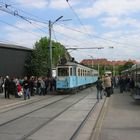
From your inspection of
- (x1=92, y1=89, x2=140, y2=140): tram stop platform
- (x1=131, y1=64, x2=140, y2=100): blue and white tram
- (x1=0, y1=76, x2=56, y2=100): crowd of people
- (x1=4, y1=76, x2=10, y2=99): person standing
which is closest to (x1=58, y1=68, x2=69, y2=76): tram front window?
(x1=0, y1=76, x2=56, y2=100): crowd of people

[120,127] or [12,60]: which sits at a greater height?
[12,60]

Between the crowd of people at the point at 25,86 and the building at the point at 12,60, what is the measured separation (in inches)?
379

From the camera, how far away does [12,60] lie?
184 feet

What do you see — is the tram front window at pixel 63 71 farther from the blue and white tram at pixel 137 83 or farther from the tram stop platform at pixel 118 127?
the tram stop platform at pixel 118 127

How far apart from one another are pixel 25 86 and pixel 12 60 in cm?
2303

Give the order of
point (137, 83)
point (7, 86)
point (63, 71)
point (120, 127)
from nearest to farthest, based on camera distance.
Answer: point (120, 127), point (137, 83), point (7, 86), point (63, 71)

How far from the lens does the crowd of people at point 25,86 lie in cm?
3359

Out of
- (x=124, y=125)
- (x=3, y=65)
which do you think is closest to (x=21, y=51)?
(x=3, y=65)

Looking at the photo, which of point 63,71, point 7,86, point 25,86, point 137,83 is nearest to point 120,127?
point 137,83

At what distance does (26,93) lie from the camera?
33562 millimetres

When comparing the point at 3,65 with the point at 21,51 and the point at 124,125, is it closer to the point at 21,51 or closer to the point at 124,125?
the point at 21,51

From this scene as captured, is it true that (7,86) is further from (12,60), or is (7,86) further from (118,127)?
(12,60)

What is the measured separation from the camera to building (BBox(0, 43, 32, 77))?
5354cm

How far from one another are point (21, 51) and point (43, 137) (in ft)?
151
